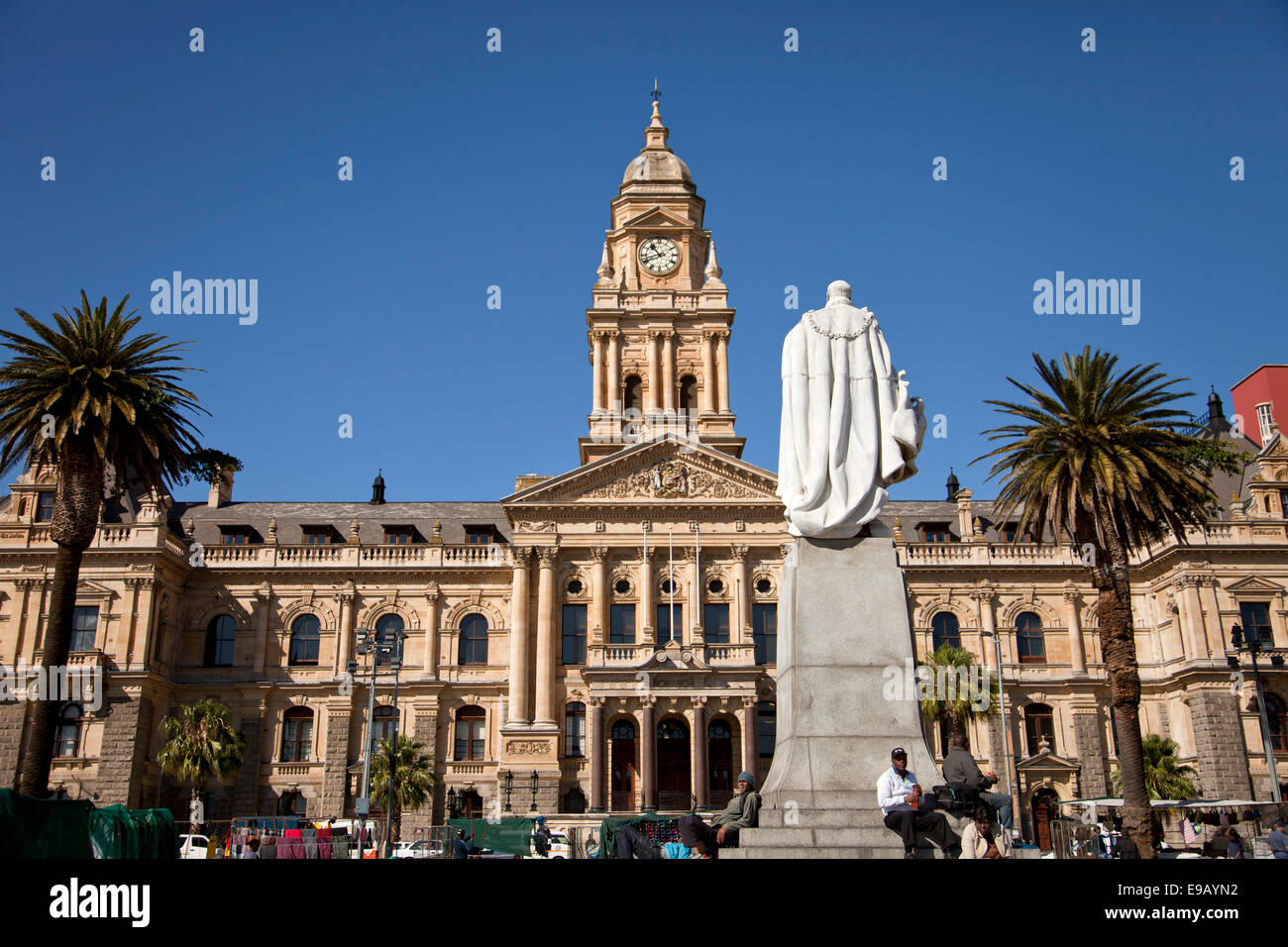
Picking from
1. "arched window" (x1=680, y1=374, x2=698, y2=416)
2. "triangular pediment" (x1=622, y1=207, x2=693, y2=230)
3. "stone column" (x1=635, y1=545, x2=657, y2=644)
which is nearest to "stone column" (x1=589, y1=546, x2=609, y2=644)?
"stone column" (x1=635, y1=545, x2=657, y2=644)

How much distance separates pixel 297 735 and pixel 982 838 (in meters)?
49.0

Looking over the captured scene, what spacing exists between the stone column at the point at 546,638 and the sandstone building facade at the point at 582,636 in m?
0.10

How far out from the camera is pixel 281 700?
175ft

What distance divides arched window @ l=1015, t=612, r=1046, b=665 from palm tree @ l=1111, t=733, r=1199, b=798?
8.17 meters

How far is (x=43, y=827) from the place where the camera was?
1459 centimetres

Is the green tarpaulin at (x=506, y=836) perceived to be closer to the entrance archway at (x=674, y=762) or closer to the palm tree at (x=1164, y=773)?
the entrance archway at (x=674, y=762)

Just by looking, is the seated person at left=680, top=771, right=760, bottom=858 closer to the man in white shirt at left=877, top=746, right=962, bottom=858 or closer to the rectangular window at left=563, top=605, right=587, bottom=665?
the man in white shirt at left=877, top=746, right=962, bottom=858

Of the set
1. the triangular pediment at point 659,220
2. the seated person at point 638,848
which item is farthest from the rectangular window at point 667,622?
the seated person at point 638,848

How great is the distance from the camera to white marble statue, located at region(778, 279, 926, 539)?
11.2 m

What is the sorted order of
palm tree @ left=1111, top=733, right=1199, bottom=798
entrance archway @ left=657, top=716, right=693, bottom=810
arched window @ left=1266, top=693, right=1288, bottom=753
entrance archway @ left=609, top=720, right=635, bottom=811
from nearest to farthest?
palm tree @ left=1111, top=733, right=1199, bottom=798
entrance archway @ left=657, top=716, right=693, bottom=810
entrance archway @ left=609, top=720, right=635, bottom=811
arched window @ left=1266, top=693, right=1288, bottom=753

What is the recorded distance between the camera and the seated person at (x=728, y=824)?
10.3 meters

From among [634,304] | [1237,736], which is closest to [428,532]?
[634,304]
